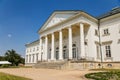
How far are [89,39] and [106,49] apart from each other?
3.43m

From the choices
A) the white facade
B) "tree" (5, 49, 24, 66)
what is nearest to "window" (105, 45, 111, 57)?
the white facade

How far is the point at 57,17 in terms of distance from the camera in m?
29.0

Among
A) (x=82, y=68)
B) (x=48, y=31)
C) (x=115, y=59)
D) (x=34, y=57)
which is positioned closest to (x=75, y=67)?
(x=82, y=68)

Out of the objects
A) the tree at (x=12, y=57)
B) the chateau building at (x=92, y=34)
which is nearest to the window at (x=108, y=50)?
the chateau building at (x=92, y=34)

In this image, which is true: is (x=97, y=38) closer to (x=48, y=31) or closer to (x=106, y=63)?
(x=106, y=63)

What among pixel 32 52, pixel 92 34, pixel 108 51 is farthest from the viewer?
pixel 32 52

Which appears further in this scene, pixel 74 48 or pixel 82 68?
pixel 74 48

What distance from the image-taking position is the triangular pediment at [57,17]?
25.8m

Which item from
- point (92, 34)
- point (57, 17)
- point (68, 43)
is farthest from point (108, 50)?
point (57, 17)

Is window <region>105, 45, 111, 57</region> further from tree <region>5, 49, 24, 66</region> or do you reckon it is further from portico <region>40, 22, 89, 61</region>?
tree <region>5, 49, 24, 66</region>

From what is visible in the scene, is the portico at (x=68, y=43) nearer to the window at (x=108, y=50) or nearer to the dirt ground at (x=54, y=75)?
the window at (x=108, y=50)

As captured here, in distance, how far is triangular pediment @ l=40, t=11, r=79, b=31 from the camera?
25.8 metres

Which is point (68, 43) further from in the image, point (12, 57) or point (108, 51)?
point (12, 57)

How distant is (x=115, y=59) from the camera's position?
22.1 metres
